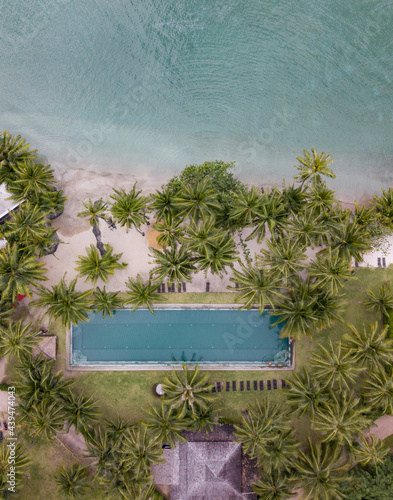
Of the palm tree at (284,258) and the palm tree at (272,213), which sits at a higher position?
the palm tree at (272,213)

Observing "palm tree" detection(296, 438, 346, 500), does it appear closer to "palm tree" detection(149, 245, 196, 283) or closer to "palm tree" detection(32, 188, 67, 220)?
"palm tree" detection(149, 245, 196, 283)

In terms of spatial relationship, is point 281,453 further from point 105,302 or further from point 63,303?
point 63,303

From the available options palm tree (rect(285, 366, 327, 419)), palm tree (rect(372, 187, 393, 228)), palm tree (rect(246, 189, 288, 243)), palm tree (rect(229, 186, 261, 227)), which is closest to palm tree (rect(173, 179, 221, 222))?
palm tree (rect(229, 186, 261, 227))

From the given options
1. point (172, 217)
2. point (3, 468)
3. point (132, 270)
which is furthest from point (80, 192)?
point (3, 468)

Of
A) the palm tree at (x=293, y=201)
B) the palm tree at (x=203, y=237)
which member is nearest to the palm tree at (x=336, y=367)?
the palm tree at (x=293, y=201)

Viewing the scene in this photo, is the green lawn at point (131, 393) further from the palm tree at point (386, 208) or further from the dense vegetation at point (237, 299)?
the palm tree at point (386, 208)

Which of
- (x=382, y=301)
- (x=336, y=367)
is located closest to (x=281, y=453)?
Result: (x=336, y=367)
